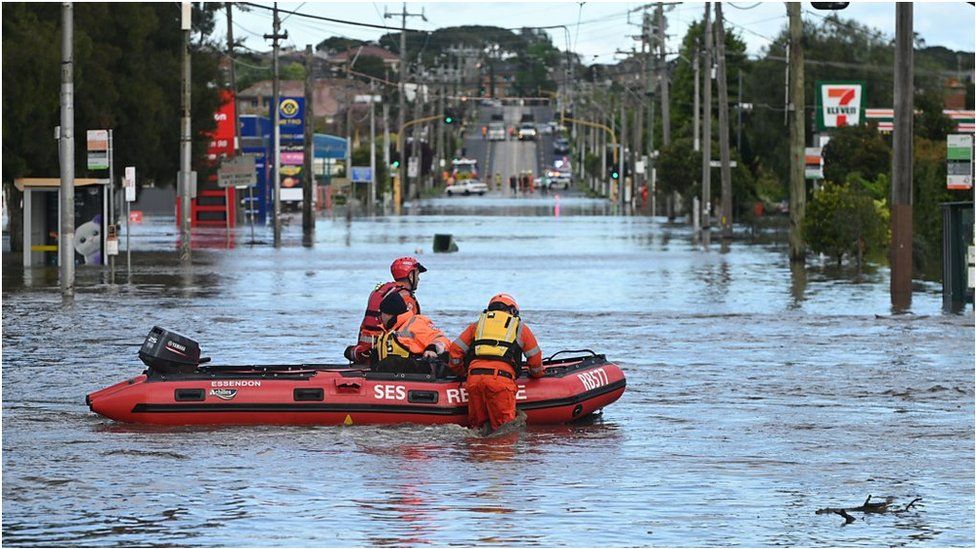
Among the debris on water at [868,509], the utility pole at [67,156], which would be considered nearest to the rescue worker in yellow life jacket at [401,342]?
the debris on water at [868,509]

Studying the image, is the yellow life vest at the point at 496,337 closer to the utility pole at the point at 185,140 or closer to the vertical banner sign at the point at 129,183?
the vertical banner sign at the point at 129,183

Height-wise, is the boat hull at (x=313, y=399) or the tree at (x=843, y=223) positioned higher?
the tree at (x=843, y=223)

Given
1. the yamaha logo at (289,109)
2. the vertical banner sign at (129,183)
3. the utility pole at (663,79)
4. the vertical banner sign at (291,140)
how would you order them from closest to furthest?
the vertical banner sign at (129,183) → the yamaha logo at (289,109) → the vertical banner sign at (291,140) → the utility pole at (663,79)

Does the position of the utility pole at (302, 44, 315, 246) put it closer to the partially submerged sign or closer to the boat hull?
the partially submerged sign

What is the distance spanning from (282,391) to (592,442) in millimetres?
2748

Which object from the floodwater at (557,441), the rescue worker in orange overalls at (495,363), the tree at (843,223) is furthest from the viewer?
the tree at (843,223)

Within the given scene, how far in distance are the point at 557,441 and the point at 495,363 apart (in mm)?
845

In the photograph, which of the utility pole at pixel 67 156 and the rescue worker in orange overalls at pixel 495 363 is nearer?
the rescue worker in orange overalls at pixel 495 363

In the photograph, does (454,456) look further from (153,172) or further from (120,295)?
(153,172)

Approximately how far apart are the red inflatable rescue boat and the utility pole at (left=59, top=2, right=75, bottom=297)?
16.2 meters

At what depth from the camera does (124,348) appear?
1008 inches

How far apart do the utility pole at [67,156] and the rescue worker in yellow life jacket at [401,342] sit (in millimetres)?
16677

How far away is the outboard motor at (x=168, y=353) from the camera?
1769 cm

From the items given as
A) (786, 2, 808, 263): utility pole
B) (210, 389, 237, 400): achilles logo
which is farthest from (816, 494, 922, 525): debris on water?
(786, 2, 808, 263): utility pole
